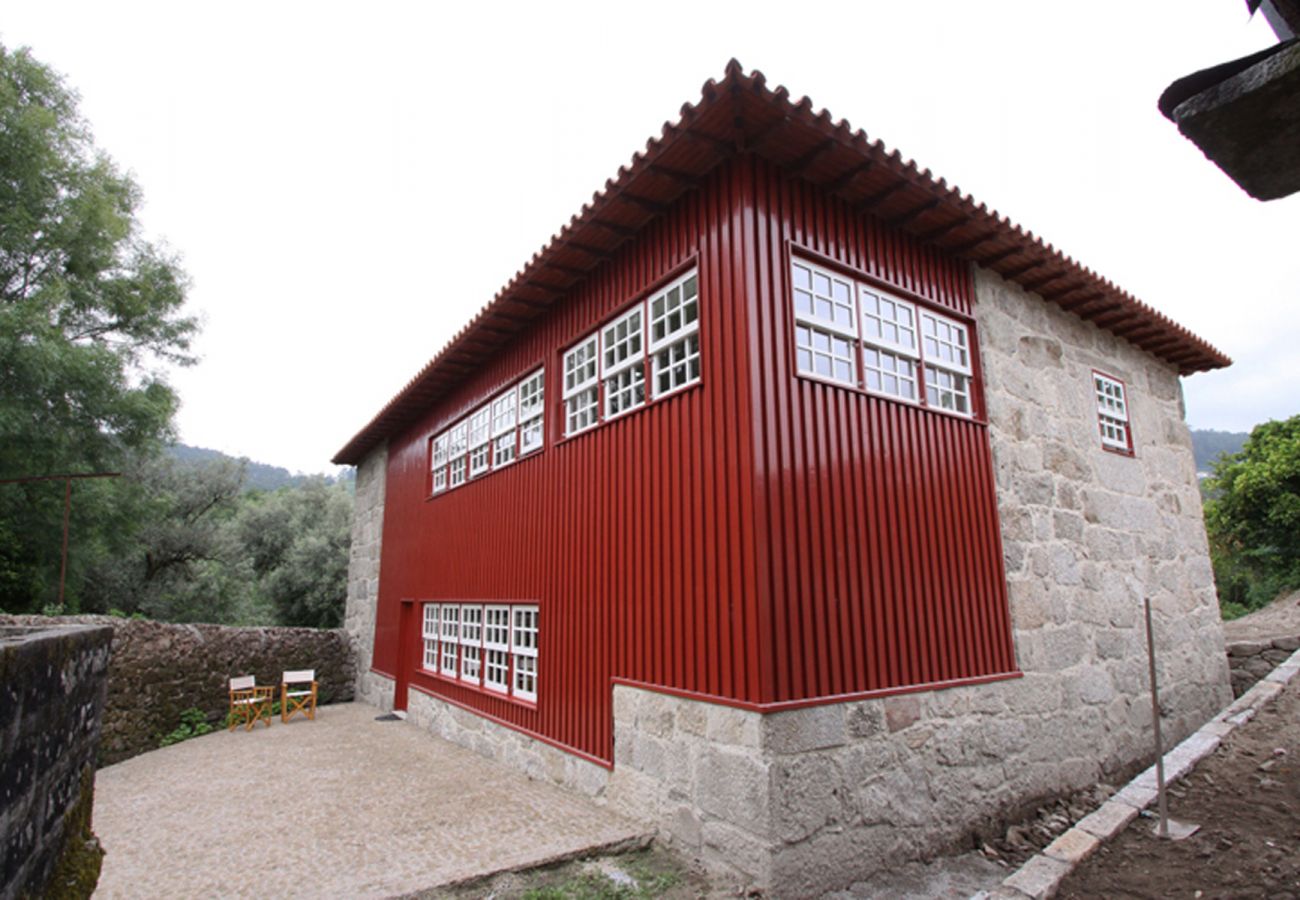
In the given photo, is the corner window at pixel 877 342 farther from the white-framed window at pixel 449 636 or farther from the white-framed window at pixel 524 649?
the white-framed window at pixel 449 636

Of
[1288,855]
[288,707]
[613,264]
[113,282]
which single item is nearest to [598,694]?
[613,264]

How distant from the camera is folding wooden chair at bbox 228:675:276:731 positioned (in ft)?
32.6

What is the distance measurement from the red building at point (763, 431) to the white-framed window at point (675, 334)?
3 centimetres

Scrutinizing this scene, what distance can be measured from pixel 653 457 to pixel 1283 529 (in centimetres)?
1560

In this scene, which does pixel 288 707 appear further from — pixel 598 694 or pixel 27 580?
pixel 598 694

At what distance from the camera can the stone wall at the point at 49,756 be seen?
1.59 m

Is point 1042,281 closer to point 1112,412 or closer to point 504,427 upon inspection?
point 1112,412

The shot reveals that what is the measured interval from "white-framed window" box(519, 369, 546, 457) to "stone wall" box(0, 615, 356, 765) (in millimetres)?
5753

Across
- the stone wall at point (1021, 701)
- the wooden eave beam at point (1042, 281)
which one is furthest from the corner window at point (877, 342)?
the wooden eave beam at point (1042, 281)

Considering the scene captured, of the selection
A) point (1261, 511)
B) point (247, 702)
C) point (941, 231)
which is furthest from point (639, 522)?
point (1261, 511)

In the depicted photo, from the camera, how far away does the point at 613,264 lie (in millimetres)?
6531

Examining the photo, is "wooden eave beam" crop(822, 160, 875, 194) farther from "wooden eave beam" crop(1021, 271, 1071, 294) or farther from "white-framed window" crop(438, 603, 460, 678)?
"white-framed window" crop(438, 603, 460, 678)

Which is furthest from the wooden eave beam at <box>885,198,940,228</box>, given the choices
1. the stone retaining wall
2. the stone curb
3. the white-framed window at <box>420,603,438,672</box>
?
the white-framed window at <box>420,603,438,672</box>

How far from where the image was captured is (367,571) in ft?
44.5
